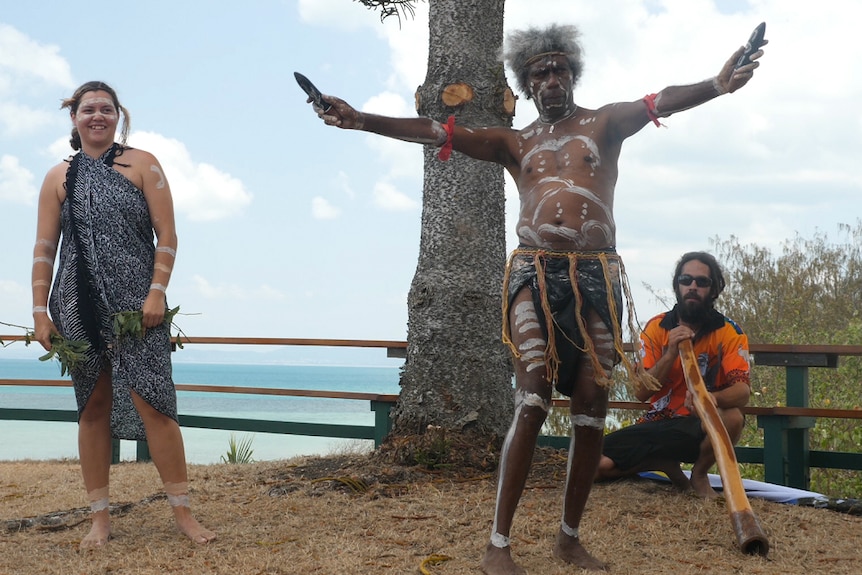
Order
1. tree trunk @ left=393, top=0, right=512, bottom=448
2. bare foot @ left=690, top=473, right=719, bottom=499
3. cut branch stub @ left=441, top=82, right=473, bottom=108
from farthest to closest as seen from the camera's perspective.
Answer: cut branch stub @ left=441, top=82, right=473, bottom=108 < tree trunk @ left=393, top=0, right=512, bottom=448 < bare foot @ left=690, top=473, right=719, bottom=499

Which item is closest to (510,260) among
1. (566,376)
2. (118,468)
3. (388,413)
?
(566,376)

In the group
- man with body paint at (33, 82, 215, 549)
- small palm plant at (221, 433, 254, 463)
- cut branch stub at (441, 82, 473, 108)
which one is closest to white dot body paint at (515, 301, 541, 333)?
man with body paint at (33, 82, 215, 549)

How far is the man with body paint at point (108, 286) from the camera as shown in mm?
4156

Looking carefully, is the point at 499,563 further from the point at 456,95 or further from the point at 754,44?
the point at 456,95

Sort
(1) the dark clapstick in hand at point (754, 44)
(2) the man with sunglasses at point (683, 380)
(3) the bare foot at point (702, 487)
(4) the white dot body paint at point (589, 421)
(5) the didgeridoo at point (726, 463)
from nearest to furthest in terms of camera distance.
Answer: (1) the dark clapstick in hand at point (754, 44)
(4) the white dot body paint at point (589, 421)
(5) the didgeridoo at point (726, 463)
(2) the man with sunglasses at point (683, 380)
(3) the bare foot at point (702, 487)

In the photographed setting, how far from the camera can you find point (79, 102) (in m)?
4.34

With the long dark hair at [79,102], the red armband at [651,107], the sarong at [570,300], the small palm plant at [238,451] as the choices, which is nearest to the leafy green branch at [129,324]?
the long dark hair at [79,102]

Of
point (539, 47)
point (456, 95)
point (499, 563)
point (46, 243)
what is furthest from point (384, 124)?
point (456, 95)

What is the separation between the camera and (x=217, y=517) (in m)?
4.95

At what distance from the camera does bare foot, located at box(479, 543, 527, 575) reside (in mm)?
3574

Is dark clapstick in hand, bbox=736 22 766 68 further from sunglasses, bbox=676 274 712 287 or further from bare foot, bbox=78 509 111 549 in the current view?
bare foot, bbox=78 509 111 549

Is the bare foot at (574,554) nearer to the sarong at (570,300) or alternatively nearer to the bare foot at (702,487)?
the sarong at (570,300)

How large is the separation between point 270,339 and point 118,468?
160 cm

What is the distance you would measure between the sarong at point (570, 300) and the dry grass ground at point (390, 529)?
87 cm
